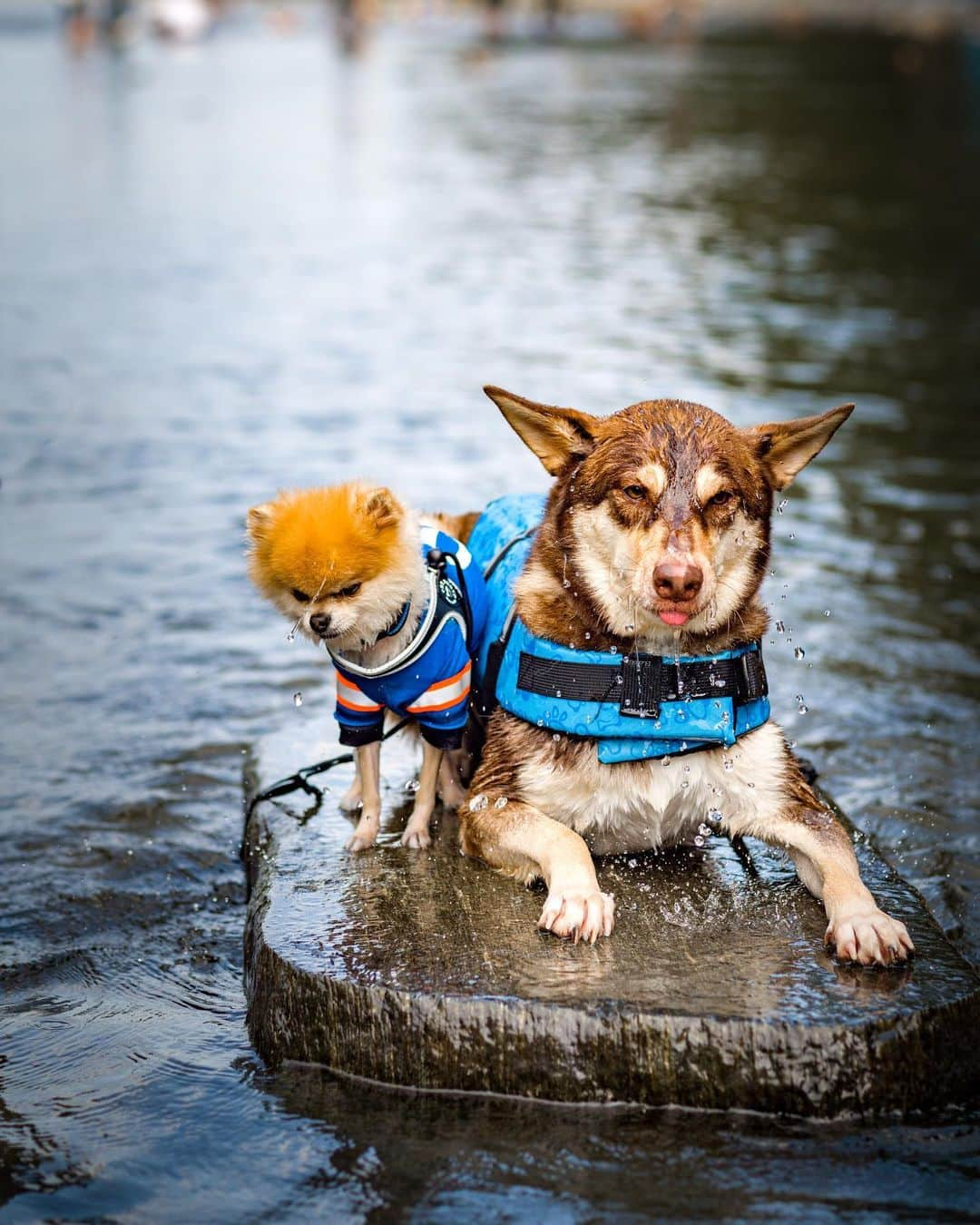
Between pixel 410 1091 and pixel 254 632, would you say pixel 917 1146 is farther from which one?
pixel 254 632

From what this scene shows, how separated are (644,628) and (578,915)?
3.29 ft

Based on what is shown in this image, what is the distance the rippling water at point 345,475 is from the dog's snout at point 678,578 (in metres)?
1.63

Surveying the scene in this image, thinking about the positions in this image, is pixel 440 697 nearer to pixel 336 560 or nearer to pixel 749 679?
pixel 336 560

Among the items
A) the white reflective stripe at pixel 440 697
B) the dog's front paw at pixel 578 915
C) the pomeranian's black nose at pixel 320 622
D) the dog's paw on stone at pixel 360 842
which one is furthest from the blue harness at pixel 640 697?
the dog's paw on stone at pixel 360 842

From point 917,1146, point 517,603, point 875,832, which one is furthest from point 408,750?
point 917,1146

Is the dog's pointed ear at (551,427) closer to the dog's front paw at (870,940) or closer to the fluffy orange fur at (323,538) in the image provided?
the fluffy orange fur at (323,538)

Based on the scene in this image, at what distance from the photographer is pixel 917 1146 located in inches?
198

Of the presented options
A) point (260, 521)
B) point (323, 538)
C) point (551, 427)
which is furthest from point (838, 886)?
point (260, 521)

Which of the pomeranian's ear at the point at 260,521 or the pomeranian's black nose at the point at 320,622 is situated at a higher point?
the pomeranian's ear at the point at 260,521

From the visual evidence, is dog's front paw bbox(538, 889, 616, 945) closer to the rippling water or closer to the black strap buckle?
the rippling water

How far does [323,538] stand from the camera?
5805 mm

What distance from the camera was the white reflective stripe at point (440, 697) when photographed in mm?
A: 6105

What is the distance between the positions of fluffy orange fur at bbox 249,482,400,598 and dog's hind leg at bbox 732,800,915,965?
1619 millimetres

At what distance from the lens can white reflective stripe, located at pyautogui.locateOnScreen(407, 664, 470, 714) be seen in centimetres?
611
